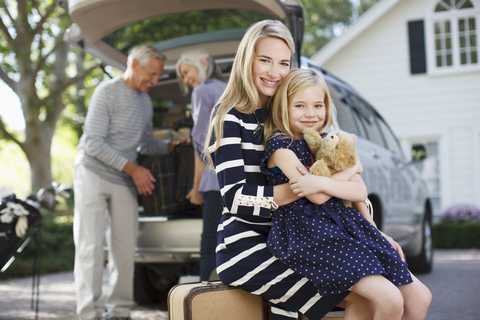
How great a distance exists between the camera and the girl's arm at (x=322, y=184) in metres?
2.54

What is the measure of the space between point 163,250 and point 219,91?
1.39 metres

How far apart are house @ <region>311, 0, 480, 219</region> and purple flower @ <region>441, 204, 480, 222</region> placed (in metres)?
0.67

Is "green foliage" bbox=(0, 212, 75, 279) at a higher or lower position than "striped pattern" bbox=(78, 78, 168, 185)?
lower

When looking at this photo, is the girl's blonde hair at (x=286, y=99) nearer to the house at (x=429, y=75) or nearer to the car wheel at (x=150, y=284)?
the car wheel at (x=150, y=284)

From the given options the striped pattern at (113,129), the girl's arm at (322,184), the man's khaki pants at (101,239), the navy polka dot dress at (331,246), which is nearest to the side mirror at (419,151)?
the striped pattern at (113,129)

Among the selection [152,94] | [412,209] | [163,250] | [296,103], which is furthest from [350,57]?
[296,103]

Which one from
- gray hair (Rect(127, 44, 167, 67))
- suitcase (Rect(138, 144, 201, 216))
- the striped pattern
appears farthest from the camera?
suitcase (Rect(138, 144, 201, 216))

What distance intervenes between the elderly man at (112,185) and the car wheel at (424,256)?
163 inches

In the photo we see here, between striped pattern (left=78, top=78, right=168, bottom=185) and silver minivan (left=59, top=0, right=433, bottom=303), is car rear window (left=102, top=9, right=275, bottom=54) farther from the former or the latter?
striped pattern (left=78, top=78, right=168, bottom=185)

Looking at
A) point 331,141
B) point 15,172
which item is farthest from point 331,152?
point 15,172

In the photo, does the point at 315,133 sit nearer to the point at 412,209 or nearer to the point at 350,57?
the point at 412,209

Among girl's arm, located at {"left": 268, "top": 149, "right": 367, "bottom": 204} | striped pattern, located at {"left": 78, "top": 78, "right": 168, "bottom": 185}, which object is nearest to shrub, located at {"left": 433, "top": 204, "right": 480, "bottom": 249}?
striped pattern, located at {"left": 78, "top": 78, "right": 168, "bottom": 185}

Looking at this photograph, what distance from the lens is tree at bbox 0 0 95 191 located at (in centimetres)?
1073

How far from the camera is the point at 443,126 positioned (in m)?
14.5
